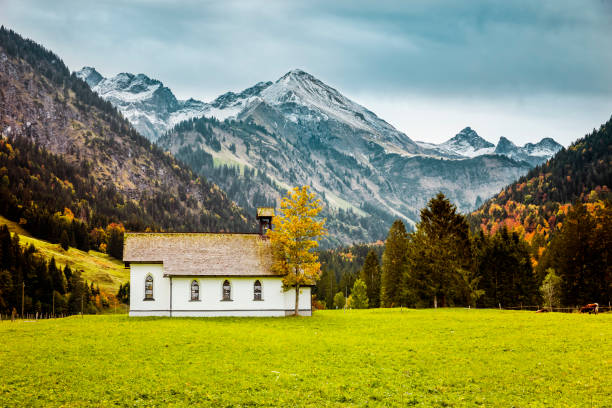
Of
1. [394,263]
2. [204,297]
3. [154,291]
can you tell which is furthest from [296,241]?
[394,263]

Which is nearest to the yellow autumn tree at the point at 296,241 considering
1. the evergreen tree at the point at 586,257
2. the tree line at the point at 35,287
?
the evergreen tree at the point at 586,257

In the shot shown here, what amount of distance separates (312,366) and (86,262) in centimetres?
12842

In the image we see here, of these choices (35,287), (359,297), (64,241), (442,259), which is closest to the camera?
(442,259)

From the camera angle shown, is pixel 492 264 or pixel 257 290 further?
pixel 492 264

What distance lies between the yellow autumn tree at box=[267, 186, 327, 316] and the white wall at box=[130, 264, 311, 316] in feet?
7.50

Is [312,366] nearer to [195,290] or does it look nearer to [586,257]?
[195,290]

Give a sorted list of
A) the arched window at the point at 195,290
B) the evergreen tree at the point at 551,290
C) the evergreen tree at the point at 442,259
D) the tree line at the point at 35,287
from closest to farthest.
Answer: the arched window at the point at 195,290, the evergreen tree at the point at 442,259, the evergreen tree at the point at 551,290, the tree line at the point at 35,287

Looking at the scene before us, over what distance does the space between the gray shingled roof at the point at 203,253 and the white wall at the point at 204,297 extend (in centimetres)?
92

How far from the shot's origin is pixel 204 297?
193ft

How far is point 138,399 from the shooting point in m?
21.6

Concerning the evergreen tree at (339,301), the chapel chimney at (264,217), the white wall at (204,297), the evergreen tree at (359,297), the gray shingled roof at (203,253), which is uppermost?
the chapel chimney at (264,217)

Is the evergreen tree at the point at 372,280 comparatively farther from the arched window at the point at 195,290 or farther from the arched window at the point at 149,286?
the arched window at the point at 149,286

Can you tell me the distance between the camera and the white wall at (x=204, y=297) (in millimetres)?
58531

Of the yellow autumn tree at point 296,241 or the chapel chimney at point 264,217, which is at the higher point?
the chapel chimney at point 264,217
